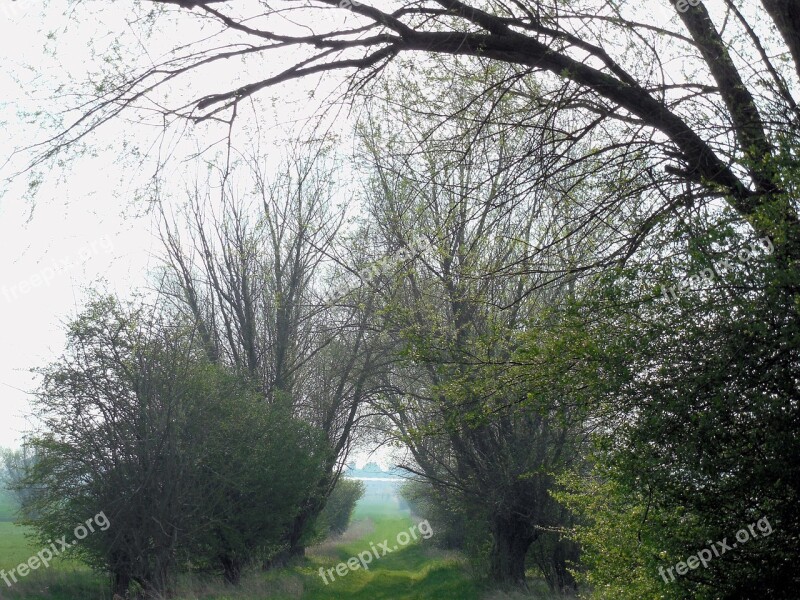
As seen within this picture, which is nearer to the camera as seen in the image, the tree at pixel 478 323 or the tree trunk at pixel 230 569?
the tree at pixel 478 323

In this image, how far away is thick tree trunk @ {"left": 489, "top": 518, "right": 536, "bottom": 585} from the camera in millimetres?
19859

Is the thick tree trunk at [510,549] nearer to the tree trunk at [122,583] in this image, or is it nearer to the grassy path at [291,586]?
the grassy path at [291,586]

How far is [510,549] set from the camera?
20.2 m

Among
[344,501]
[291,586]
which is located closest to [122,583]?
[291,586]

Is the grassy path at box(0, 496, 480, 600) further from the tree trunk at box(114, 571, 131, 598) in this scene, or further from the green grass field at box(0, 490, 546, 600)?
the tree trunk at box(114, 571, 131, 598)

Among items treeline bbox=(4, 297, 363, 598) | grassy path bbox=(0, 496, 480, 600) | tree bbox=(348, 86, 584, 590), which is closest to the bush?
grassy path bbox=(0, 496, 480, 600)

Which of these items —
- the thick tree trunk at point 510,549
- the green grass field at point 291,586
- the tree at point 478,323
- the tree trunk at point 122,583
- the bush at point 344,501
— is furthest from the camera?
the bush at point 344,501

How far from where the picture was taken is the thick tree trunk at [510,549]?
19859 millimetres

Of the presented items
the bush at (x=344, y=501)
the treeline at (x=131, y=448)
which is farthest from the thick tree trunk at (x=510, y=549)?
the bush at (x=344, y=501)

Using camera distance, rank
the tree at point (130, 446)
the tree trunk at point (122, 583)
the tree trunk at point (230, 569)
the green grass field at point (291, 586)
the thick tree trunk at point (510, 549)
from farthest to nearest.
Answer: the tree trunk at point (230, 569) < the thick tree trunk at point (510, 549) < the green grass field at point (291, 586) < the tree trunk at point (122, 583) < the tree at point (130, 446)

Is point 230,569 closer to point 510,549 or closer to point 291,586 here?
point 291,586

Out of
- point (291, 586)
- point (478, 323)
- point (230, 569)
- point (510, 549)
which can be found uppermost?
point (478, 323)

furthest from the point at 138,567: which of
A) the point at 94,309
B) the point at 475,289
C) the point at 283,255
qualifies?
the point at 283,255

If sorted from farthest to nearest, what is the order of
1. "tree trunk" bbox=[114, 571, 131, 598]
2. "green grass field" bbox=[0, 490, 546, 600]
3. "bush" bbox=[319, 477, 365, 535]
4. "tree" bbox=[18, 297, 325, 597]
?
"bush" bbox=[319, 477, 365, 535] < "green grass field" bbox=[0, 490, 546, 600] < "tree trunk" bbox=[114, 571, 131, 598] < "tree" bbox=[18, 297, 325, 597]
